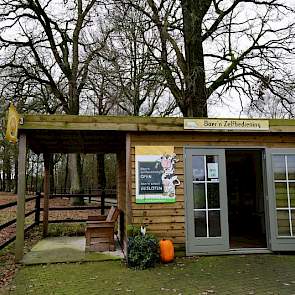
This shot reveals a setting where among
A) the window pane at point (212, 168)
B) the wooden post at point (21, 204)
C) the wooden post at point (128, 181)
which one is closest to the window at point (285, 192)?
the window pane at point (212, 168)

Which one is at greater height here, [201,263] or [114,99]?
[114,99]

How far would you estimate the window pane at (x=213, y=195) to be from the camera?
736 cm

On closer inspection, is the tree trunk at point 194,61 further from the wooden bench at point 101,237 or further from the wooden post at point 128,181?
the wooden bench at point 101,237

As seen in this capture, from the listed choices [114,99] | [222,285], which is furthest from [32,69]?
[222,285]

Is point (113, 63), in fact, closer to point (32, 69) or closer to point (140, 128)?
point (32, 69)

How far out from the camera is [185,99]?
43.4 ft

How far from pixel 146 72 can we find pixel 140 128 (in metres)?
6.07

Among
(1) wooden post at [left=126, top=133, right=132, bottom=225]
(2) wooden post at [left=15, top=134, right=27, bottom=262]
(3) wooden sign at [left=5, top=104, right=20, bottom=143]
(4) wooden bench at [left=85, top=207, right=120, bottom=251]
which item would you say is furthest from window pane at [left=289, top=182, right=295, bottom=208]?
(3) wooden sign at [left=5, top=104, right=20, bottom=143]

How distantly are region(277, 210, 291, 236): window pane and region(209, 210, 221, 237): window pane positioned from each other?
4.17ft

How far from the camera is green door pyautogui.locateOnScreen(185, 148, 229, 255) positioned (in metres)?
7.23

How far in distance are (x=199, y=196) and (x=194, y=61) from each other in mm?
7373

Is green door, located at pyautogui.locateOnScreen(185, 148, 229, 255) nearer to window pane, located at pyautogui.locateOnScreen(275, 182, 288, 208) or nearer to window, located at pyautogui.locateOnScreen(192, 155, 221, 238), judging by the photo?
window, located at pyautogui.locateOnScreen(192, 155, 221, 238)

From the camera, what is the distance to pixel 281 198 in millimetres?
7527

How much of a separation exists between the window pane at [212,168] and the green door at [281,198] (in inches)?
43.4
